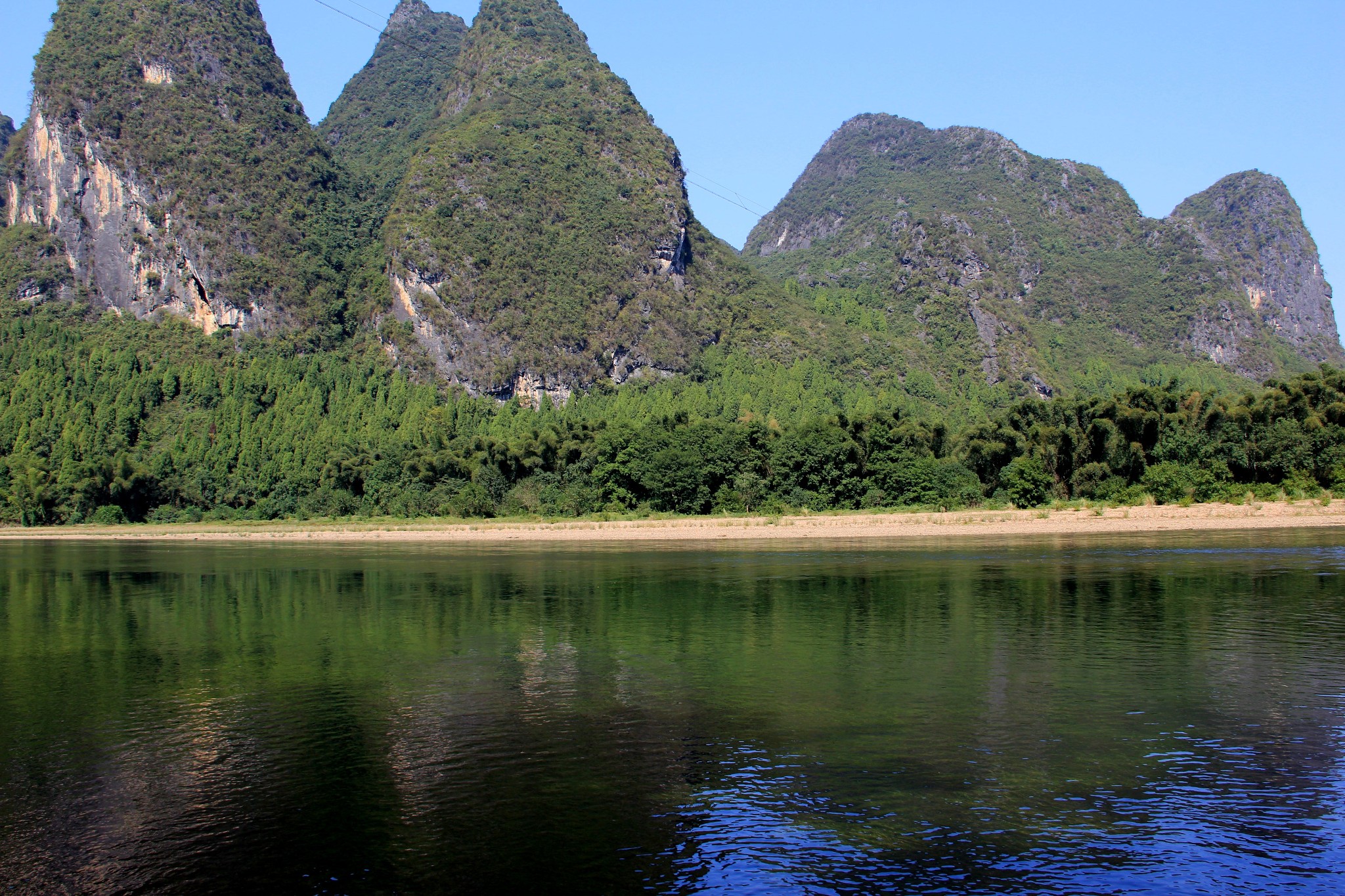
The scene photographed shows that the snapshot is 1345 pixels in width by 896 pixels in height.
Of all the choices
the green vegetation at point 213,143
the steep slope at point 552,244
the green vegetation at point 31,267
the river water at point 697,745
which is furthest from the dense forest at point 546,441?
the river water at point 697,745

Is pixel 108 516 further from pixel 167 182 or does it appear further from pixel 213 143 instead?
pixel 213 143

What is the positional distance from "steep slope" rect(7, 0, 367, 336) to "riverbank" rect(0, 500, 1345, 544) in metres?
→ 68.8

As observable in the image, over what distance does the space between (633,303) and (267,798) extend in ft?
433

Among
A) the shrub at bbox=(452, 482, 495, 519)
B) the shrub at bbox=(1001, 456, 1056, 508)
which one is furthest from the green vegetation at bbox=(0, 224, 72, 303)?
the shrub at bbox=(1001, 456, 1056, 508)

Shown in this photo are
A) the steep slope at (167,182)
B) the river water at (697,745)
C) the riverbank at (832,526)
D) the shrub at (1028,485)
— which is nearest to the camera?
the river water at (697,745)

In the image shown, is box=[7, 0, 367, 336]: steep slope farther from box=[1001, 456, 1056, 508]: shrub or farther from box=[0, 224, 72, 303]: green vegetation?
box=[1001, 456, 1056, 508]: shrub

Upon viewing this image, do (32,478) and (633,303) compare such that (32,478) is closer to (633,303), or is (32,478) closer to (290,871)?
(633,303)

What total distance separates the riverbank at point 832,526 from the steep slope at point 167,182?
6878cm

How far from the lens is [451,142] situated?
15275cm

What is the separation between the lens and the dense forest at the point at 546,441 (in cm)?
6309

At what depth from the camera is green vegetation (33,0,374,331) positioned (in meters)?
141

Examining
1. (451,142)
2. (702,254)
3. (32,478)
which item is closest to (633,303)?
(702,254)

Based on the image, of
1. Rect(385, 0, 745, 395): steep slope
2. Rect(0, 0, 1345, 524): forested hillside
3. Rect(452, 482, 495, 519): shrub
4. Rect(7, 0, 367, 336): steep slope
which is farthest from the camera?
Rect(7, 0, 367, 336): steep slope

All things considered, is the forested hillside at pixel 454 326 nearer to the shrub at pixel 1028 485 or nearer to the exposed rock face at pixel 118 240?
the exposed rock face at pixel 118 240
